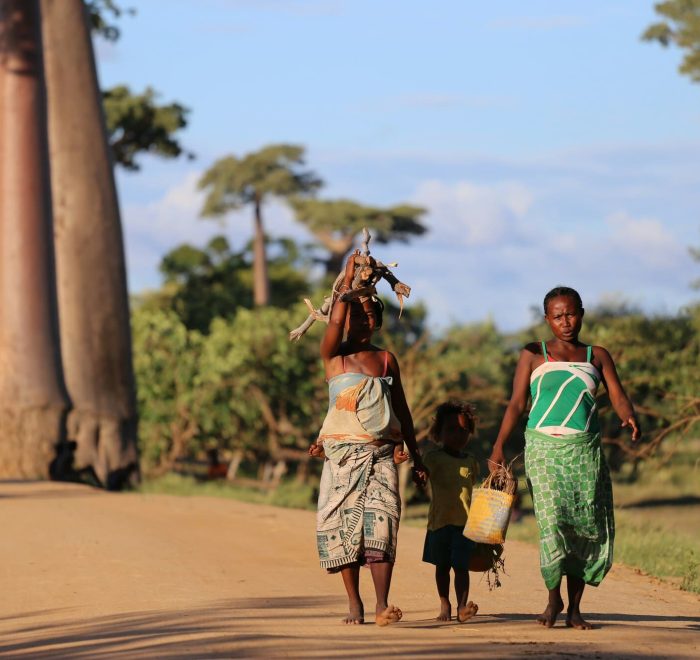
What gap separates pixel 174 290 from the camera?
53.8m

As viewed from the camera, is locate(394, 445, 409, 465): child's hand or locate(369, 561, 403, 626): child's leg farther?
locate(394, 445, 409, 465): child's hand

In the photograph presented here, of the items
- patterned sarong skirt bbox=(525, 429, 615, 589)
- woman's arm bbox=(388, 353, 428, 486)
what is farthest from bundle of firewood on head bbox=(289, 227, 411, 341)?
patterned sarong skirt bbox=(525, 429, 615, 589)

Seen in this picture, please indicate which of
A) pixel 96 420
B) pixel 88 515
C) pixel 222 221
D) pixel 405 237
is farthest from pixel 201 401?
pixel 222 221

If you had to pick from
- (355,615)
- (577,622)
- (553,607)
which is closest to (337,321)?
(355,615)

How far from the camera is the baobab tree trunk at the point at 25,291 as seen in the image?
19.2m

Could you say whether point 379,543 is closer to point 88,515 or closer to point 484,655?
point 484,655

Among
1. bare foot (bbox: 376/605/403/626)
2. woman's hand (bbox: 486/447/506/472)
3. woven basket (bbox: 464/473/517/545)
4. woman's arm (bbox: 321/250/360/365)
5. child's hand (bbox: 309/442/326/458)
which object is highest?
woman's arm (bbox: 321/250/360/365)

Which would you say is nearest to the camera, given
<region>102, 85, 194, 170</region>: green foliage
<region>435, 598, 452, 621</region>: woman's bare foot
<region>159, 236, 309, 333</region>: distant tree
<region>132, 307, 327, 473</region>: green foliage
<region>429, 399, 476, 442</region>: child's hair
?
<region>435, 598, 452, 621</region>: woman's bare foot

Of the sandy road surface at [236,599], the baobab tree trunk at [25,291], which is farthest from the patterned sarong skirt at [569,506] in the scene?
the baobab tree trunk at [25,291]

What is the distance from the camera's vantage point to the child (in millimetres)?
7562

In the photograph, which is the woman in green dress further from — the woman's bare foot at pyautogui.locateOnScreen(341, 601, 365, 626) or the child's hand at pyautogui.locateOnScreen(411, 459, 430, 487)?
the woman's bare foot at pyautogui.locateOnScreen(341, 601, 365, 626)

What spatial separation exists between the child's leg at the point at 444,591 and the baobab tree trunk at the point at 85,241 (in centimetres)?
1316

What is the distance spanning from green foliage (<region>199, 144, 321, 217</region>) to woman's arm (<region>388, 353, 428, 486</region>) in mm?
47385

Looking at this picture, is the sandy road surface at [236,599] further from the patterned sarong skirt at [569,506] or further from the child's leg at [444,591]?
the patterned sarong skirt at [569,506]
